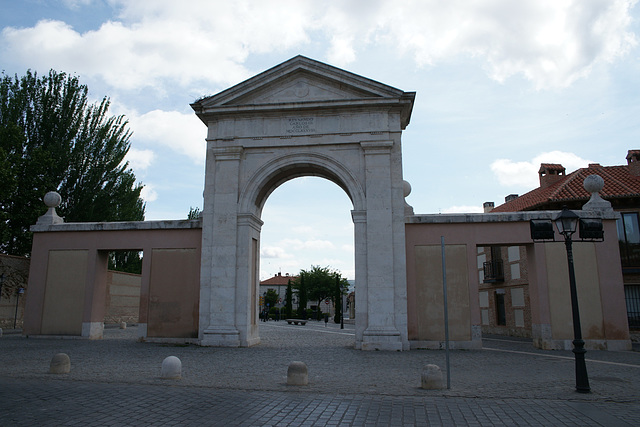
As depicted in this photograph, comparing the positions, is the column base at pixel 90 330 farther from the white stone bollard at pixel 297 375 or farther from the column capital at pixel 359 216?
the white stone bollard at pixel 297 375

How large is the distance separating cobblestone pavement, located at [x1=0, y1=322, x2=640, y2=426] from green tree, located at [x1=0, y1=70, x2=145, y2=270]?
16805mm

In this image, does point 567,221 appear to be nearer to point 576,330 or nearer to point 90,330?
point 576,330

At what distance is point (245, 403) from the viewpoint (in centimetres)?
709

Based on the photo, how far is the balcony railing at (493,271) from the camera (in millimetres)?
26281

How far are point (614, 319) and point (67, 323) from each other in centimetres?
2031

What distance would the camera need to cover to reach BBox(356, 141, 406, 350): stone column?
51.0 feet

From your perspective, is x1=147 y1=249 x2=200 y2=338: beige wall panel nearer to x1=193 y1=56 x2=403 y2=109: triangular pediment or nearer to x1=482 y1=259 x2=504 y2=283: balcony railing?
x1=193 y1=56 x2=403 y2=109: triangular pediment

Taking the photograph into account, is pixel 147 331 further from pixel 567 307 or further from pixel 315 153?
pixel 567 307

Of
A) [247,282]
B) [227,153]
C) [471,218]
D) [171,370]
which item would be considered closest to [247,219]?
[247,282]

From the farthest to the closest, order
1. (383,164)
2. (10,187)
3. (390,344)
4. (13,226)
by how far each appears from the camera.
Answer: (13,226) → (10,187) → (383,164) → (390,344)

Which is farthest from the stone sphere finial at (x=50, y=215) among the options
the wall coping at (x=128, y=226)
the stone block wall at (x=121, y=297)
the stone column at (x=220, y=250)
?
the stone block wall at (x=121, y=297)

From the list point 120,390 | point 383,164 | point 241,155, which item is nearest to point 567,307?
point 383,164

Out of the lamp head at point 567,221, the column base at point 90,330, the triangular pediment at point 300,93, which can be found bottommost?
the column base at point 90,330

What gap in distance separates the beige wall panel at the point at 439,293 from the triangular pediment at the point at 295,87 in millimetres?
6407
